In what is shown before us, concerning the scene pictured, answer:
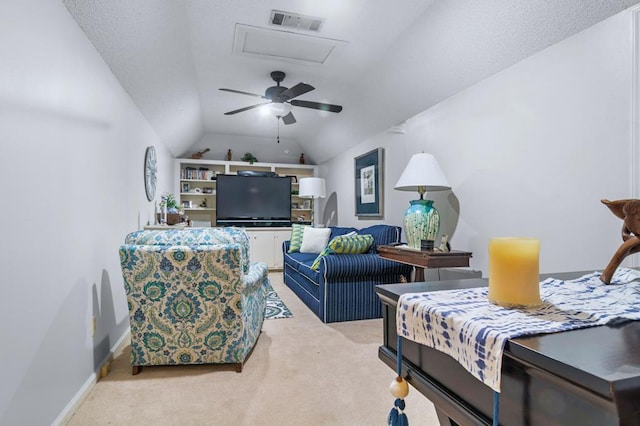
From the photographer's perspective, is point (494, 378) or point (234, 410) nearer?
point (494, 378)

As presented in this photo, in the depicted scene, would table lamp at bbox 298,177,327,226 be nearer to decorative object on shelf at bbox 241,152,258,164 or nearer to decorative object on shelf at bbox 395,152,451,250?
decorative object on shelf at bbox 241,152,258,164

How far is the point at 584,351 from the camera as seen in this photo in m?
0.47

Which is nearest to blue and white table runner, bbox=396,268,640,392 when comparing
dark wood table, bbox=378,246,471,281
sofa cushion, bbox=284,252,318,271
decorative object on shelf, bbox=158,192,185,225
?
dark wood table, bbox=378,246,471,281

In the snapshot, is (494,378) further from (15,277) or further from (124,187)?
(124,187)

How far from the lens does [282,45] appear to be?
326 centimetres

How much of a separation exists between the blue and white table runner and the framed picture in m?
3.56

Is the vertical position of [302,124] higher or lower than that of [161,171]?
higher

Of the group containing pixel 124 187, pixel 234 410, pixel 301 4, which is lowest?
pixel 234 410

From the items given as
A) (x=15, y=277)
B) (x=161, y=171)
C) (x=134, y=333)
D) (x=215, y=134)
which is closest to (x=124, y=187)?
(x=134, y=333)

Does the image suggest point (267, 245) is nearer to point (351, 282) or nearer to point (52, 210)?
point (351, 282)

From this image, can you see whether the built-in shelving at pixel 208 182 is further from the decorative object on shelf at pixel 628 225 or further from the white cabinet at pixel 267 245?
the decorative object on shelf at pixel 628 225

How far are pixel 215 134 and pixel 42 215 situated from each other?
5482mm

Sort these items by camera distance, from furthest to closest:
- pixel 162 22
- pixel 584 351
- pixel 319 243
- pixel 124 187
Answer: pixel 319 243, pixel 124 187, pixel 162 22, pixel 584 351

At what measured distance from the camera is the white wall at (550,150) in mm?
1831
